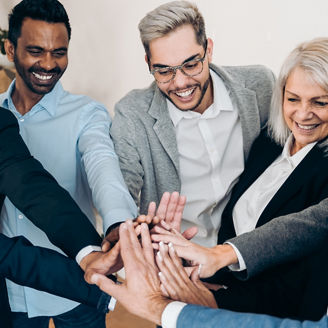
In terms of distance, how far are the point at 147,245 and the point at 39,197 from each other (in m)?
0.37

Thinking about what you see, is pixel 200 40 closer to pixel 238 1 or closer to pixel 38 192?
pixel 38 192

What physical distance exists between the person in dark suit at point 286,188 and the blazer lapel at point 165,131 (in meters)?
0.27

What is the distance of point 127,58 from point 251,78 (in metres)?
1.78

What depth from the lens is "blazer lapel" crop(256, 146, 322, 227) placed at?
1.36 m

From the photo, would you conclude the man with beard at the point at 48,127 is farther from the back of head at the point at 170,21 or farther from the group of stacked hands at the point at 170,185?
the back of head at the point at 170,21

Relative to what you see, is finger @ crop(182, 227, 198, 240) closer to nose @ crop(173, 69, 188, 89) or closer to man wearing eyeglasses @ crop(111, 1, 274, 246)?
man wearing eyeglasses @ crop(111, 1, 274, 246)

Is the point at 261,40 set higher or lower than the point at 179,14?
lower

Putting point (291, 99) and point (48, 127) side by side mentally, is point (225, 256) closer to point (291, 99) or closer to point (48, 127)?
point (291, 99)

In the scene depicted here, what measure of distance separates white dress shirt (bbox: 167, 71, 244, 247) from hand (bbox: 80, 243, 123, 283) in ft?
1.86

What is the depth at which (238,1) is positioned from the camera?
2604 millimetres

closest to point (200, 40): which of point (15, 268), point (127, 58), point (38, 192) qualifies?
point (38, 192)

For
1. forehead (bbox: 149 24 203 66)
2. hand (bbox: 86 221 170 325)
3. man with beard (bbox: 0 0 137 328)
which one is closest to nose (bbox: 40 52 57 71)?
man with beard (bbox: 0 0 137 328)

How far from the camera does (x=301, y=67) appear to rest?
4.78ft

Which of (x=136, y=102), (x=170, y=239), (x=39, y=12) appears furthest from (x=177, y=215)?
(x=39, y=12)
